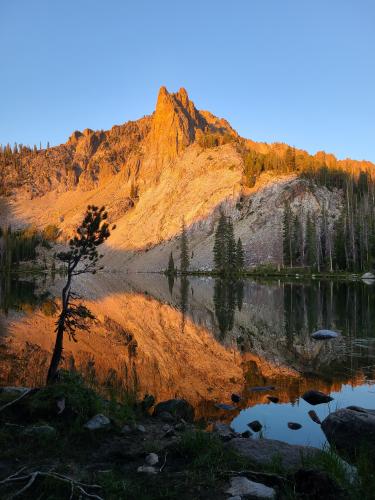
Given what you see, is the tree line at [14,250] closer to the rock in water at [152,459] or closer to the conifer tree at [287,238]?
the conifer tree at [287,238]

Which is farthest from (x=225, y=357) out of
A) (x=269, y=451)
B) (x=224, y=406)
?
(x=269, y=451)

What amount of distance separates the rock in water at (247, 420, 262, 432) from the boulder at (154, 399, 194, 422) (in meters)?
1.92

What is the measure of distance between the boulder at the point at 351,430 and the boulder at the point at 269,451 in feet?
3.26

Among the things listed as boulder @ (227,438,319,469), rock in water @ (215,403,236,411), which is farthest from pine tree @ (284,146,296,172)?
boulder @ (227,438,319,469)

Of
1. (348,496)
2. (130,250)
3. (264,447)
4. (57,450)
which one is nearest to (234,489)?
(348,496)

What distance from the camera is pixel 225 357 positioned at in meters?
21.0

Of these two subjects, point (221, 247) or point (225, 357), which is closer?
point (225, 357)

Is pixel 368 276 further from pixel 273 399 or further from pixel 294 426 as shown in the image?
pixel 294 426

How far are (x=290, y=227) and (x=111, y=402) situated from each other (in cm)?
10258

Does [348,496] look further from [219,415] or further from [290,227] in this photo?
[290,227]

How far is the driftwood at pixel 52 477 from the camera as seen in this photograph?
6137mm

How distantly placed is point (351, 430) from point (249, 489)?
4.10 metres

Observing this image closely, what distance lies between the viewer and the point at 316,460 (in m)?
7.43

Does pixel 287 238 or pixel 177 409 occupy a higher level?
pixel 287 238
